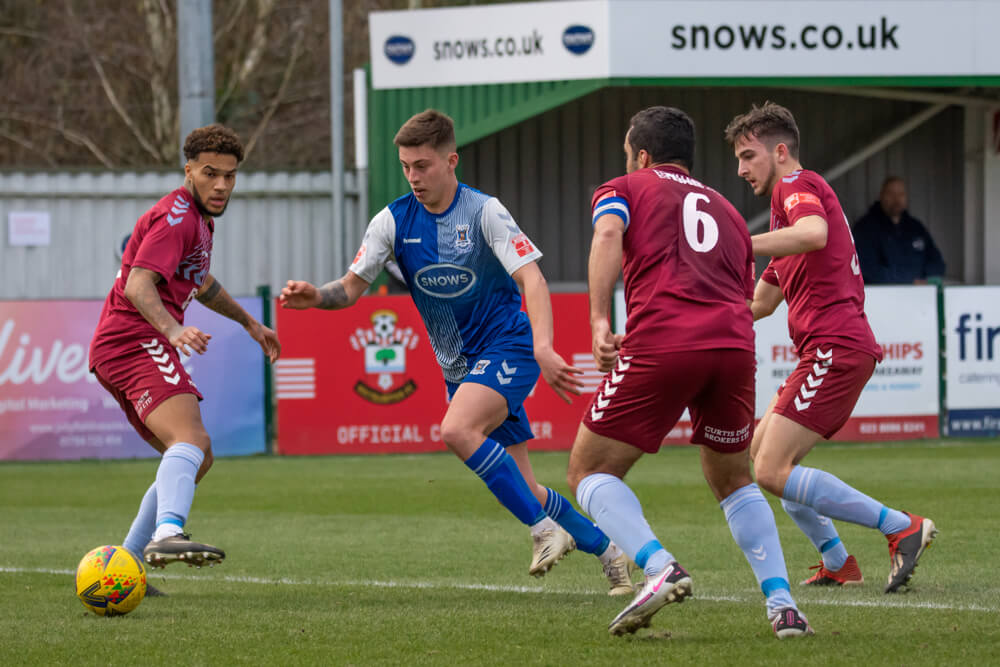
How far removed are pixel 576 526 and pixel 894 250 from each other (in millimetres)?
13390

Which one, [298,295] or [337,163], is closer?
[298,295]

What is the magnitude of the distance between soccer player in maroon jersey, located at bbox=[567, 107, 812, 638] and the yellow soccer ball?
81.1 inches

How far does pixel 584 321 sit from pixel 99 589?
362 inches

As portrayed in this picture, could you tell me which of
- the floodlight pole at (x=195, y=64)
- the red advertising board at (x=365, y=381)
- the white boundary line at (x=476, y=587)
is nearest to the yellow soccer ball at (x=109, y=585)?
the white boundary line at (x=476, y=587)

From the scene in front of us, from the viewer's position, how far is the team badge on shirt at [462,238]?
652 centimetres

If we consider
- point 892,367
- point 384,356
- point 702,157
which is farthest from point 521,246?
point 702,157

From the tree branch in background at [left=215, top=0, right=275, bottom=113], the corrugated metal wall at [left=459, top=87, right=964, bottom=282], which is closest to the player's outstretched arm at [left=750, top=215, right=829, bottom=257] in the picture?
the corrugated metal wall at [left=459, top=87, right=964, bottom=282]

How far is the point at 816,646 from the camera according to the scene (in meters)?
5.11

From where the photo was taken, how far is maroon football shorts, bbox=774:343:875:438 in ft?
21.1

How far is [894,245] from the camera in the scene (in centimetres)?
1892

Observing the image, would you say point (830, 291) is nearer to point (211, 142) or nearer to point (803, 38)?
point (211, 142)

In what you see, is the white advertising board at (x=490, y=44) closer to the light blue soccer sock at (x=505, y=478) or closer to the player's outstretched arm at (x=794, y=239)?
the light blue soccer sock at (x=505, y=478)

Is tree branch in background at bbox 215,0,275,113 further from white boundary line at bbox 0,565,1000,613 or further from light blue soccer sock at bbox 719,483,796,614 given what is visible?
light blue soccer sock at bbox 719,483,796,614

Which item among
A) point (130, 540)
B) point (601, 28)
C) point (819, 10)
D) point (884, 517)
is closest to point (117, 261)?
point (601, 28)
